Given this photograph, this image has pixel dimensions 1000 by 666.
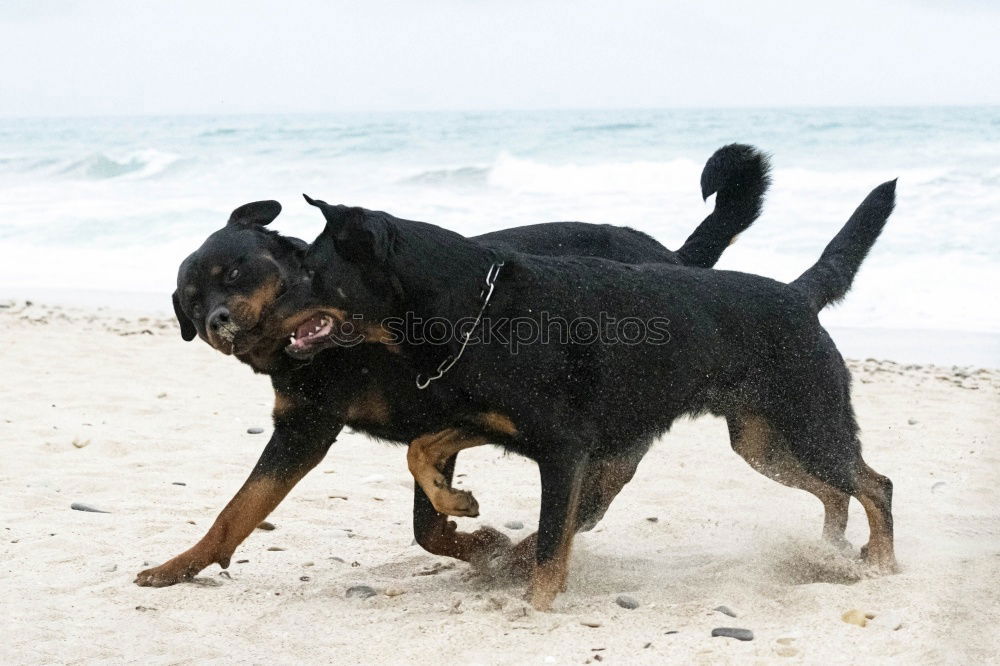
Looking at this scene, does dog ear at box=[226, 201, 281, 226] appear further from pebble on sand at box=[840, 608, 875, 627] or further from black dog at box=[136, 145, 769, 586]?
pebble on sand at box=[840, 608, 875, 627]

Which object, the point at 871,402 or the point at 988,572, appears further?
the point at 871,402

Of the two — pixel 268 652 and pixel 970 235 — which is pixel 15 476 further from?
pixel 970 235

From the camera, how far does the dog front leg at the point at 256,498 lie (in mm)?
4375

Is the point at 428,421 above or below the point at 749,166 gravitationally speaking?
below

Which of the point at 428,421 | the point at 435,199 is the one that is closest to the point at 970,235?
the point at 435,199

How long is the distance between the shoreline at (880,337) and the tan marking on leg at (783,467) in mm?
4693

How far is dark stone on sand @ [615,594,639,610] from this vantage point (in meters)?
4.09

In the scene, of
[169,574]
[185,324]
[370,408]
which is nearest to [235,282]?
[185,324]

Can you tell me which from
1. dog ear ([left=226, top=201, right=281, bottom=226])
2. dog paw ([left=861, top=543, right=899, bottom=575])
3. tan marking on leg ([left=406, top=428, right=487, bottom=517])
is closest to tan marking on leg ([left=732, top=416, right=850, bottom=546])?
dog paw ([left=861, top=543, right=899, bottom=575])

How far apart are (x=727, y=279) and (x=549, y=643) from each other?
172 centimetres

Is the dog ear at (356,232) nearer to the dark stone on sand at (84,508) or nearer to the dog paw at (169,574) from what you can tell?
the dog paw at (169,574)

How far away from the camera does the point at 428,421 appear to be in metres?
4.27

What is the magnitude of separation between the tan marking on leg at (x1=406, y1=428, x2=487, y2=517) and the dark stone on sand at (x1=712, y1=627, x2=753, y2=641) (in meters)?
1.02

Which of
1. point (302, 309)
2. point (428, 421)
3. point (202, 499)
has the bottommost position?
point (202, 499)
